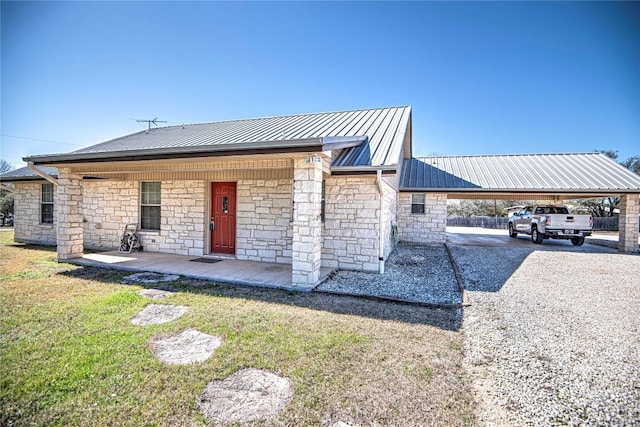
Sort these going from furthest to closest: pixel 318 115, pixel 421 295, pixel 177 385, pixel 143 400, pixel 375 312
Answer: pixel 318 115 → pixel 421 295 → pixel 375 312 → pixel 177 385 → pixel 143 400

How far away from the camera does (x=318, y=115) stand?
438 inches

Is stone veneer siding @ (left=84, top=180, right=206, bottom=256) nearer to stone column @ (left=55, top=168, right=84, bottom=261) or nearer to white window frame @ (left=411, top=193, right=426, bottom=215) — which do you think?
stone column @ (left=55, top=168, right=84, bottom=261)

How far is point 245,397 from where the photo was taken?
2432 mm

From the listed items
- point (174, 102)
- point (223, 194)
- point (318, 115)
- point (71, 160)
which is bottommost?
point (223, 194)

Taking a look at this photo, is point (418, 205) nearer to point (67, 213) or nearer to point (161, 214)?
point (161, 214)

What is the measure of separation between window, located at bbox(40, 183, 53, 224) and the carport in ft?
47.6

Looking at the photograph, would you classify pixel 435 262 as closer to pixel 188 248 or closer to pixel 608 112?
pixel 188 248

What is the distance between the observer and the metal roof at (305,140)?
548 centimetres

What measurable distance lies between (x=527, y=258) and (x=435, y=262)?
3458 mm

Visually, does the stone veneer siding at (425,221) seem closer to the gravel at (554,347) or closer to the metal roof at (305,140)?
the metal roof at (305,140)

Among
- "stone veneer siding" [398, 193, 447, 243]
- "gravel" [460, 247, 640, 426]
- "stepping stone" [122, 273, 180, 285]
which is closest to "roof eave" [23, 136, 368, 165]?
"stepping stone" [122, 273, 180, 285]

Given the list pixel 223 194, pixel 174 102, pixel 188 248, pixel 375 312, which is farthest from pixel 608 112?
pixel 174 102

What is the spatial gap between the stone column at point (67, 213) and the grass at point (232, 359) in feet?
10.4

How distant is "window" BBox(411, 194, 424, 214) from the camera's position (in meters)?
13.1
